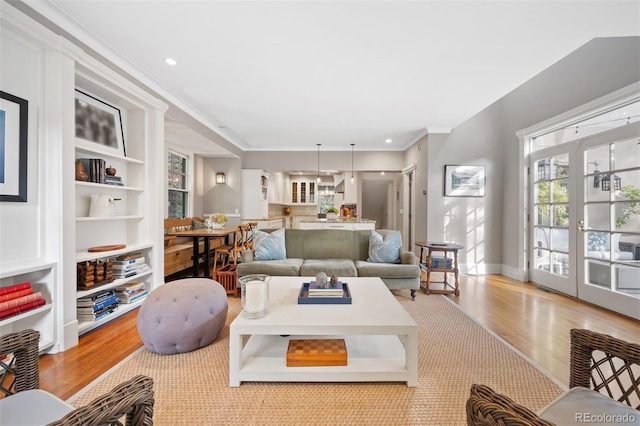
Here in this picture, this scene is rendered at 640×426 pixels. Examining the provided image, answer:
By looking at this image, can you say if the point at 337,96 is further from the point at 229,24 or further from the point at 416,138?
the point at 416,138

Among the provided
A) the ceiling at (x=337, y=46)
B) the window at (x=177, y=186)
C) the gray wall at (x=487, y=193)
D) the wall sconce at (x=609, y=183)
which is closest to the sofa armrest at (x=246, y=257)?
the ceiling at (x=337, y=46)

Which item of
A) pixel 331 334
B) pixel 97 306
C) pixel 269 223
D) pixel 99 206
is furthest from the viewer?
pixel 269 223

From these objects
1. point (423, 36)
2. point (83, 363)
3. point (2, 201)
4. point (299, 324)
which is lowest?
point (83, 363)

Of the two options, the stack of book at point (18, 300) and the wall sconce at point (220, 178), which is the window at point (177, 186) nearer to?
the wall sconce at point (220, 178)

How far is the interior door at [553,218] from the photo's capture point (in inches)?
140

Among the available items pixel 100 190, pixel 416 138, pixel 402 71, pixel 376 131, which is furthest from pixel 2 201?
pixel 416 138

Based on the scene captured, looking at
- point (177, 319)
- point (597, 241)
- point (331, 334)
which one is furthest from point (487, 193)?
point (177, 319)

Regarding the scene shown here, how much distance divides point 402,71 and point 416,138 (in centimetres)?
276

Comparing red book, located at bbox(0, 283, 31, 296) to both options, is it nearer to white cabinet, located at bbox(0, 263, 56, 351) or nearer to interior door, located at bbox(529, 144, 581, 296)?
white cabinet, located at bbox(0, 263, 56, 351)

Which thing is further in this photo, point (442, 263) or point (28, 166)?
point (442, 263)

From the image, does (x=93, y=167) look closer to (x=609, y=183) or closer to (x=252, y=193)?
(x=252, y=193)

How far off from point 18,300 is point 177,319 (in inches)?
38.7

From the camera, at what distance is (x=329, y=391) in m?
1.68

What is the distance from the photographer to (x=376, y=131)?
504cm
